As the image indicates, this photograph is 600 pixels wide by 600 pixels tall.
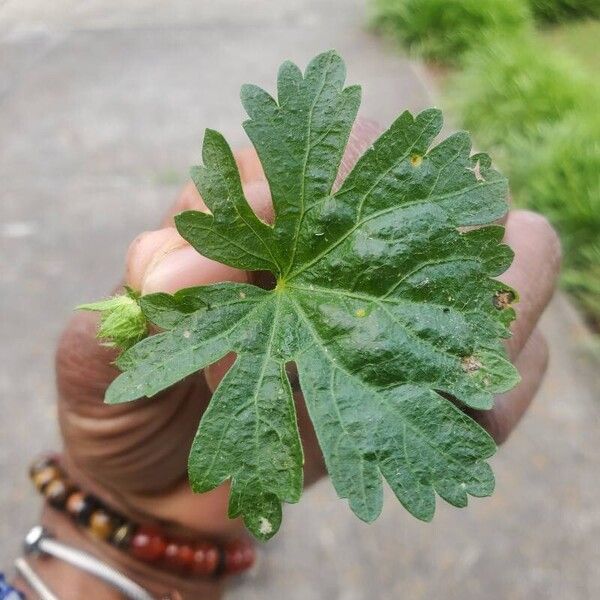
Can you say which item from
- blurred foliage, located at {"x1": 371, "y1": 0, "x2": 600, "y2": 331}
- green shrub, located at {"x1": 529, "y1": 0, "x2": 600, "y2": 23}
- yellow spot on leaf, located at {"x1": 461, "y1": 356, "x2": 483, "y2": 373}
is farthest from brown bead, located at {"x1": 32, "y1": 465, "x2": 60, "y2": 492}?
green shrub, located at {"x1": 529, "y1": 0, "x2": 600, "y2": 23}

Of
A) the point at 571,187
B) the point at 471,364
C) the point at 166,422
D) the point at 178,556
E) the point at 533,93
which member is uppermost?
the point at 471,364

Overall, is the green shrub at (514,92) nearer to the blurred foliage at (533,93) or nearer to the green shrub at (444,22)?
the blurred foliage at (533,93)

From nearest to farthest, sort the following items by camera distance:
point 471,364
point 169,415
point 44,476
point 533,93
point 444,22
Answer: point 471,364
point 169,415
point 44,476
point 533,93
point 444,22

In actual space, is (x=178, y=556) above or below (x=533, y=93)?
above

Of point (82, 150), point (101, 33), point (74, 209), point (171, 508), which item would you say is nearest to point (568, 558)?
point (171, 508)

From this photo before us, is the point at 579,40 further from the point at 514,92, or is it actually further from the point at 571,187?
the point at 571,187

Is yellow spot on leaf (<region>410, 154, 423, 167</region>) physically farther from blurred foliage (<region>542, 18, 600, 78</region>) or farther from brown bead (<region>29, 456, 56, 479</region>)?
blurred foliage (<region>542, 18, 600, 78</region>)

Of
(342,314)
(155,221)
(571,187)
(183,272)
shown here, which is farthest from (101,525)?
(571,187)

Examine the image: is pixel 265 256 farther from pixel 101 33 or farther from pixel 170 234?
pixel 101 33
